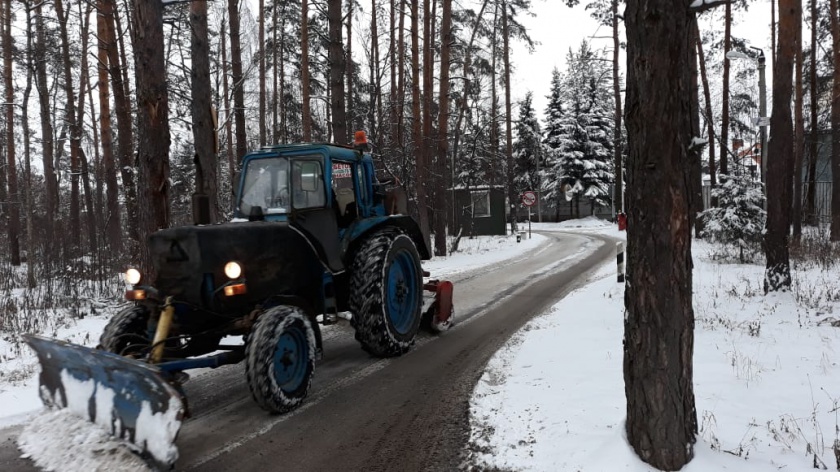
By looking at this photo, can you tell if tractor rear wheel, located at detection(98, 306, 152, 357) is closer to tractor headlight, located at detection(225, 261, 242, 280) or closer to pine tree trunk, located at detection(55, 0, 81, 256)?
tractor headlight, located at detection(225, 261, 242, 280)

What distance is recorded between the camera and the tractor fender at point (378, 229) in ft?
19.7

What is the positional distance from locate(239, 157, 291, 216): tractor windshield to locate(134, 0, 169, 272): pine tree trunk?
231 centimetres

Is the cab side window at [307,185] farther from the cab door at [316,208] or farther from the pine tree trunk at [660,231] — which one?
the pine tree trunk at [660,231]

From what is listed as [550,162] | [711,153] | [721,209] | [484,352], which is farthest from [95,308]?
[550,162]

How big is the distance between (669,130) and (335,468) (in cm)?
→ 301

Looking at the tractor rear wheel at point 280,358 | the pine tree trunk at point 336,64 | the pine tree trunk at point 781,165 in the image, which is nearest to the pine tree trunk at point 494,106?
the pine tree trunk at point 336,64

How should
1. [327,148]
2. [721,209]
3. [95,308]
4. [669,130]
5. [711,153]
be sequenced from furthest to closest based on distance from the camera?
[711,153] < [721,209] < [95,308] < [327,148] < [669,130]

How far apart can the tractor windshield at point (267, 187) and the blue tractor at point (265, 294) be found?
0.04 feet

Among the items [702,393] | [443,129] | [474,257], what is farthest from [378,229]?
[474,257]

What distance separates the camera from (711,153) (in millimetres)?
23484

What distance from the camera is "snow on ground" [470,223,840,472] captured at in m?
3.46

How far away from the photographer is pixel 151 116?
7430mm

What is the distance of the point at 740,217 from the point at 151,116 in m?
13.4

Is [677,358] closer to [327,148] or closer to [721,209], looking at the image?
[327,148]
